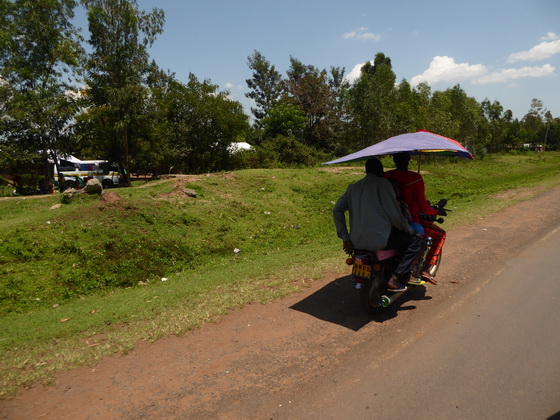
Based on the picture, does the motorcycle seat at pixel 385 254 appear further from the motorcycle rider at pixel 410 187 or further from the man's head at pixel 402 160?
the man's head at pixel 402 160

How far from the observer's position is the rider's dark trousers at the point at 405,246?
4855 mm

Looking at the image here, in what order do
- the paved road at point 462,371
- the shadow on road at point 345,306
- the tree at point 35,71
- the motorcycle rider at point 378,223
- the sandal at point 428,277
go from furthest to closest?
the tree at point 35,71, the sandal at point 428,277, the shadow on road at point 345,306, the motorcycle rider at point 378,223, the paved road at point 462,371

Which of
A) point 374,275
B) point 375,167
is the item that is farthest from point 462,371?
point 375,167

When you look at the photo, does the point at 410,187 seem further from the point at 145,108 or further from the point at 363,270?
the point at 145,108

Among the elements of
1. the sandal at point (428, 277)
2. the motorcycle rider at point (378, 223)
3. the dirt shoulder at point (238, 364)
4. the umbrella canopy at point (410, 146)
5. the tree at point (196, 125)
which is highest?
the tree at point (196, 125)

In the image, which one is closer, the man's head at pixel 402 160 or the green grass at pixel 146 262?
the green grass at pixel 146 262

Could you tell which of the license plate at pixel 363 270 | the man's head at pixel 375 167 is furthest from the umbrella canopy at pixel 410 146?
the license plate at pixel 363 270

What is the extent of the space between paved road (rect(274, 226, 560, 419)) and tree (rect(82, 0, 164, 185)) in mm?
24114

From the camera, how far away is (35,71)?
73.7 ft

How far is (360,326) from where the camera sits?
462 centimetres

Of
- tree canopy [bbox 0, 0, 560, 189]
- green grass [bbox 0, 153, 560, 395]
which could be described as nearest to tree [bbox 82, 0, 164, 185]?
tree canopy [bbox 0, 0, 560, 189]

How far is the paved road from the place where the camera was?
310 centimetres

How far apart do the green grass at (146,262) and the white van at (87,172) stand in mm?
12020

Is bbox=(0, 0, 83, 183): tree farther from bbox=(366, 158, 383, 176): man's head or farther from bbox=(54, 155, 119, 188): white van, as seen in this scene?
bbox=(366, 158, 383, 176): man's head
